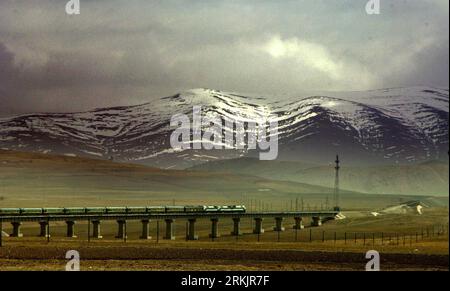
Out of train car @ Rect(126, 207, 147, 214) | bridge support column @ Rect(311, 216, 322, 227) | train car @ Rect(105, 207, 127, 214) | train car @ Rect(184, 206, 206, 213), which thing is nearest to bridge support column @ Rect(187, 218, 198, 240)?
train car @ Rect(184, 206, 206, 213)

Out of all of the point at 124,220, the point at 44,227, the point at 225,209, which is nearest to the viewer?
the point at 44,227

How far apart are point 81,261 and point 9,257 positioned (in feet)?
21.1

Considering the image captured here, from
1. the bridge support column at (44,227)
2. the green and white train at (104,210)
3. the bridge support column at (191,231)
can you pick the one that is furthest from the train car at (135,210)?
the bridge support column at (44,227)

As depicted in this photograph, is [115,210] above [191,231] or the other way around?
above

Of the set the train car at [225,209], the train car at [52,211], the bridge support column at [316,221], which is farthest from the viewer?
the bridge support column at [316,221]

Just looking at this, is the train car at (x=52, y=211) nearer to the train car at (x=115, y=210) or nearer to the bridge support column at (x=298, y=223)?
the train car at (x=115, y=210)

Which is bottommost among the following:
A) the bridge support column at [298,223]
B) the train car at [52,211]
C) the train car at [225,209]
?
the bridge support column at [298,223]

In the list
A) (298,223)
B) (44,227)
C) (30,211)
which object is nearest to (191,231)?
(44,227)

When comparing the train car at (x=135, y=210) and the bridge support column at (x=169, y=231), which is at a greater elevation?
the train car at (x=135, y=210)

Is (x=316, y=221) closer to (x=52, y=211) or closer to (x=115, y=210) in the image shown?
(x=115, y=210)

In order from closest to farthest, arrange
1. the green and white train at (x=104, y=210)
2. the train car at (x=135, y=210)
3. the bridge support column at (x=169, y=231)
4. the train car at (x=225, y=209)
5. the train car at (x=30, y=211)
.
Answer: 1. the train car at (x=30, y=211)
2. the green and white train at (x=104, y=210)
3. the bridge support column at (x=169, y=231)
4. the train car at (x=135, y=210)
5. the train car at (x=225, y=209)

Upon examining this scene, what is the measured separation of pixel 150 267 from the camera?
5822 cm
